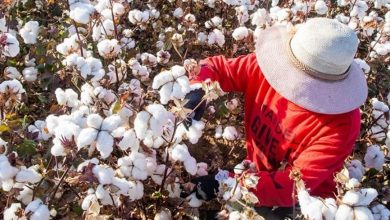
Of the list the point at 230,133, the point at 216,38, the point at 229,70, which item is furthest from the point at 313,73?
the point at 216,38

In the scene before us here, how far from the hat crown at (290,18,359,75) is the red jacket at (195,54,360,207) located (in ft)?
0.70

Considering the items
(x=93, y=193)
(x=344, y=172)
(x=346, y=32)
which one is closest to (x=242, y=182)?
(x=344, y=172)

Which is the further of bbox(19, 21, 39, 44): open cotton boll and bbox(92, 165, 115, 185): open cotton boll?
bbox(19, 21, 39, 44): open cotton boll

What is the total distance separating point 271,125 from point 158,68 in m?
1.03

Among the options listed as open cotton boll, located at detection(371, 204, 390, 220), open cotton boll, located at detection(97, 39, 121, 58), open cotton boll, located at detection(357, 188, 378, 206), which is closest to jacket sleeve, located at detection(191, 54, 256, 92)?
open cotton boll, located at detection(97, 39, 121, 58)

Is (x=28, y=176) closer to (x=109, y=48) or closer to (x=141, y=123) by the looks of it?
(x=141, y=123)

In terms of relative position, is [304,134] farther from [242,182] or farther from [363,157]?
[363,157]

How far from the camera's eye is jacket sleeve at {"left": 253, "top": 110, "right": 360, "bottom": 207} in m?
1.80

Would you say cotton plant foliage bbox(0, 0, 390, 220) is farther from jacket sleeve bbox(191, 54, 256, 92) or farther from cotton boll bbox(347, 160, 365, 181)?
jacket sleeve bbox(191, 54, 256, 92)

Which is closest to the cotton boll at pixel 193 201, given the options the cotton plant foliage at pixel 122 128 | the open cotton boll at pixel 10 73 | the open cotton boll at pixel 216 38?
the cotton plant foliage at pixel 122 128

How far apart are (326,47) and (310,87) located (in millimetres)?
139

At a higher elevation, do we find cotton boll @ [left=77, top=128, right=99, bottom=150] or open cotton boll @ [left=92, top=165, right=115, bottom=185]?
cotton boll @ [left=77, top=128, right=99, bottom=150]

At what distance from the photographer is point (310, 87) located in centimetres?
173

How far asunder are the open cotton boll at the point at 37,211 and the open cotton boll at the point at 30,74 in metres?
0.99
